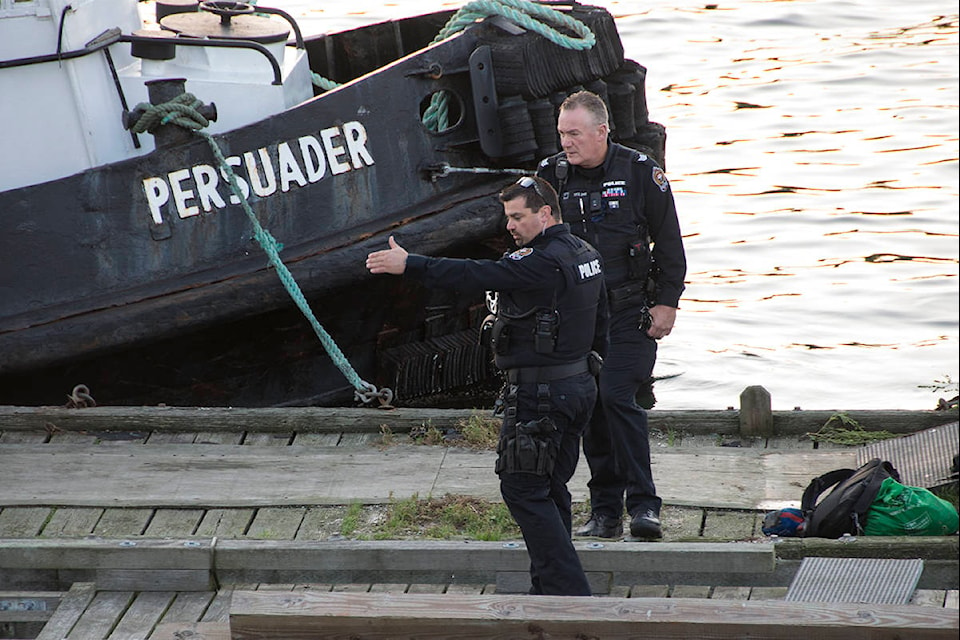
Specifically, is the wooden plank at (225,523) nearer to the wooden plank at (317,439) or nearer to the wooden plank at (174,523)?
the wooden plank at (174,523)

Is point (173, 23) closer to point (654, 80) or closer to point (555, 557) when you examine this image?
point (555, 557)

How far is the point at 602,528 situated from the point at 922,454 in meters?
1.53

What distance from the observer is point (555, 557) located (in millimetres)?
4820

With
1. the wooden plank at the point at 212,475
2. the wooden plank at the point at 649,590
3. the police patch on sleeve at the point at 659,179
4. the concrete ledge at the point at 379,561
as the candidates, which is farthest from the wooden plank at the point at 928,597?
the wooden plank at the point at 212,475

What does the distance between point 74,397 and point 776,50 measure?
14947 millimetres

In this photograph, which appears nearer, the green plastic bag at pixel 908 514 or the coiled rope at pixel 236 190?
the green plastic bag at pixel 908 514

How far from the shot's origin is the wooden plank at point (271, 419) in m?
6.80

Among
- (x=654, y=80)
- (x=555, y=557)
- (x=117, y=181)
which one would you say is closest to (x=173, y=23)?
(x=117, y=181)

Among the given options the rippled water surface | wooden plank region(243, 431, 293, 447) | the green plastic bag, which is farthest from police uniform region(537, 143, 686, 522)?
the rippled water surface

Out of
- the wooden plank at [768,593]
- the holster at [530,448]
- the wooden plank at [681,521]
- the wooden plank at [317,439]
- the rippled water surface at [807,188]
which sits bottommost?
the rippled water surface at [807,188]

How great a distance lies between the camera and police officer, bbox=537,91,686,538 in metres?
5.53

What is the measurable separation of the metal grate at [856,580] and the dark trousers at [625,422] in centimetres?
74

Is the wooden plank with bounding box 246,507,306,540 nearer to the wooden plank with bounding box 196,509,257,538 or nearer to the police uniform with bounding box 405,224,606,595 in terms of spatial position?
the wooden plank with bounding box 196,509,257,538

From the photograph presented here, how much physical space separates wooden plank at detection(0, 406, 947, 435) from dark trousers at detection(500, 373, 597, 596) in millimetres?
1959
